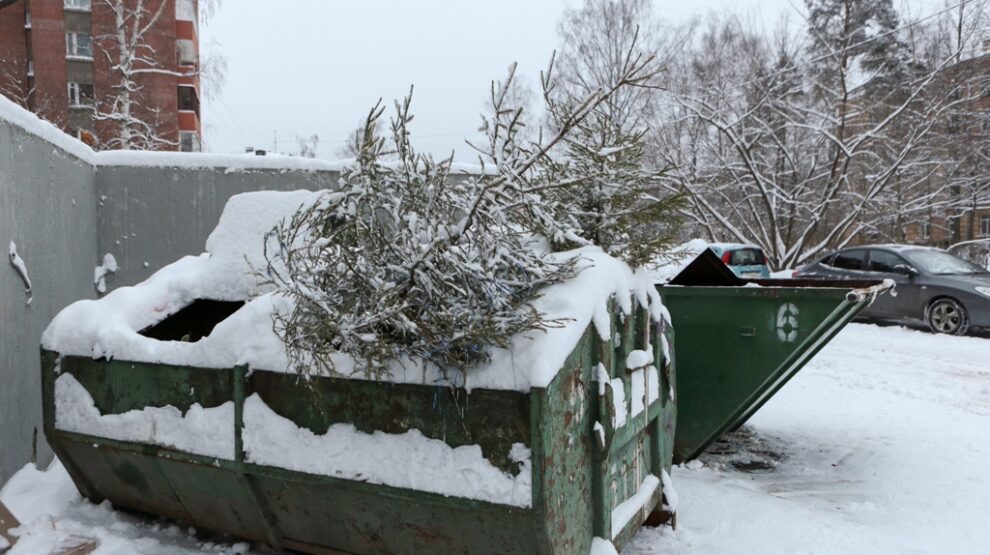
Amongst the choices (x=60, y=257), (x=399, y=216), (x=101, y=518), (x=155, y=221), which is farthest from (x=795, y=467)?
(x=155, y=221)

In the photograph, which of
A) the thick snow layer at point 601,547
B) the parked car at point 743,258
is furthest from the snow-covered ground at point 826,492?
the parked car at point 743,258

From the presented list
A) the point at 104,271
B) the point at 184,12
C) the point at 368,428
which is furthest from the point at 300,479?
the point at 184,12

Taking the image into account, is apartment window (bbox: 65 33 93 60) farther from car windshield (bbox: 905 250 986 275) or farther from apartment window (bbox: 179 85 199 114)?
car windshield (bbox: 905 250 986 275)

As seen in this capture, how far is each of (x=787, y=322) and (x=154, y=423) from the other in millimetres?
3616

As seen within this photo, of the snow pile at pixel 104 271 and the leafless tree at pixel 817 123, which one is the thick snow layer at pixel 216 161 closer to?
the snow pile at pixel 104 271

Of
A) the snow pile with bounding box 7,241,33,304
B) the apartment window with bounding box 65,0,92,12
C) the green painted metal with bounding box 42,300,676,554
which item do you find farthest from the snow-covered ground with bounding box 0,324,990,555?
the apartment window with bounding box 65,0,92,12

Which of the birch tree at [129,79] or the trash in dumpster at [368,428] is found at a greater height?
the birch tree at [129,79]

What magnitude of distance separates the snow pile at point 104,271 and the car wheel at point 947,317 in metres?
10.8

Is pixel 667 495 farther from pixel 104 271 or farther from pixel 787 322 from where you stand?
pixel 104 271

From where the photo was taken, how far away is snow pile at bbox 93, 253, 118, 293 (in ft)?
21.7

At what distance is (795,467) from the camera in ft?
16.6

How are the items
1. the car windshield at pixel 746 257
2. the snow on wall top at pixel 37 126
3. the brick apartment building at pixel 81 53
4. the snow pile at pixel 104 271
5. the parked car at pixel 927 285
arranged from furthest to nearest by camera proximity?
the brick apartment building at pixel 81 53 → the car windshield at pixel 746 257 → the parked car at pixel 927 285 → the snow pile at pixel 104 271 → the snow on wall top at pixel 37 126

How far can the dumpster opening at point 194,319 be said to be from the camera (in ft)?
13.4

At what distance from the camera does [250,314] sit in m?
3.31
